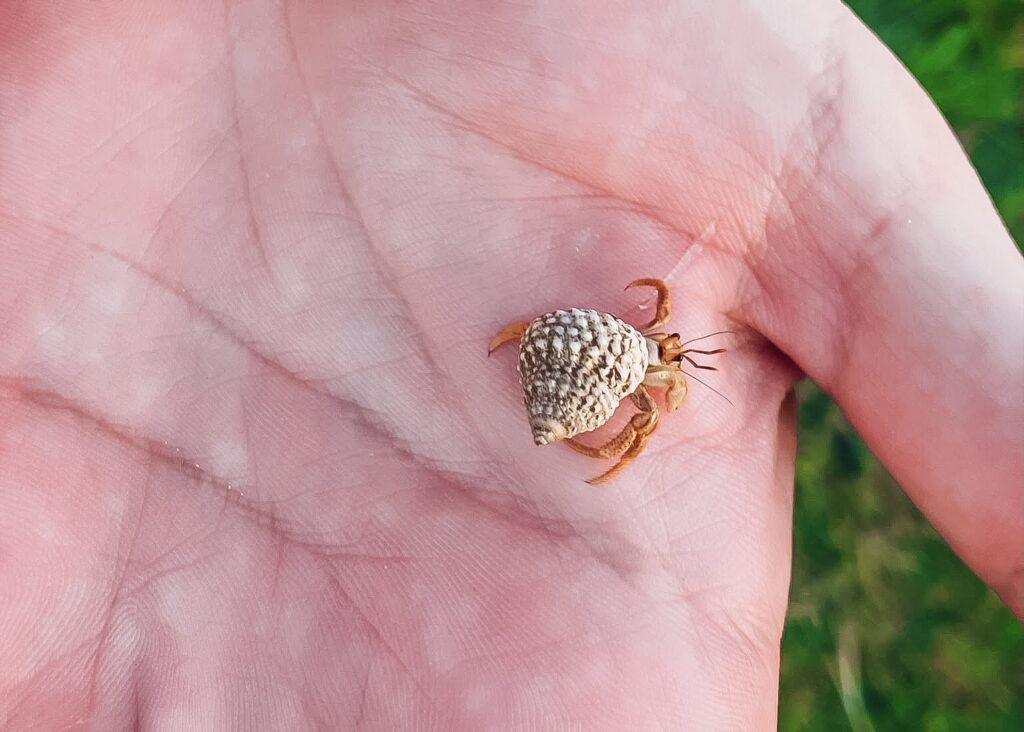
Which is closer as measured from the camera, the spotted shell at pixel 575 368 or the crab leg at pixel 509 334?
the spotted shell at pixel 575 368

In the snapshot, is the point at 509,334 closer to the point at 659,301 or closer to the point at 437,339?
the point at 437,339

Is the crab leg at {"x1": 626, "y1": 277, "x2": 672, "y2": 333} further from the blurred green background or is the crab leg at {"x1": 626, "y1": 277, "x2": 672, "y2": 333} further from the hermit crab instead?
the blurred green background

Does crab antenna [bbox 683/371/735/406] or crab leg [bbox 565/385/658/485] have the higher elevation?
crab antenna [bbox 683/371/735/406]

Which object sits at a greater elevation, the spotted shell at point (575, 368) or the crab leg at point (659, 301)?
the crab leg at point (659, 301)

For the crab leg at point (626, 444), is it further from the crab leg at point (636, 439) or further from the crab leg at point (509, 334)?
the crab leg at point (509, 334)

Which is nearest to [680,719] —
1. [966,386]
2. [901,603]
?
[966,386]

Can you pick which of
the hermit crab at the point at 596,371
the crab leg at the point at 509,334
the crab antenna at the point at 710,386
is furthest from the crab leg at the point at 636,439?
the crab leg at the point at 509,334

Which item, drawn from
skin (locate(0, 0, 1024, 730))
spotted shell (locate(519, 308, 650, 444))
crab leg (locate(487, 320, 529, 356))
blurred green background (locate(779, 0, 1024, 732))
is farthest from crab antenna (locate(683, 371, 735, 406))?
blurred green background (locate(779, 0, 1024, 732))
